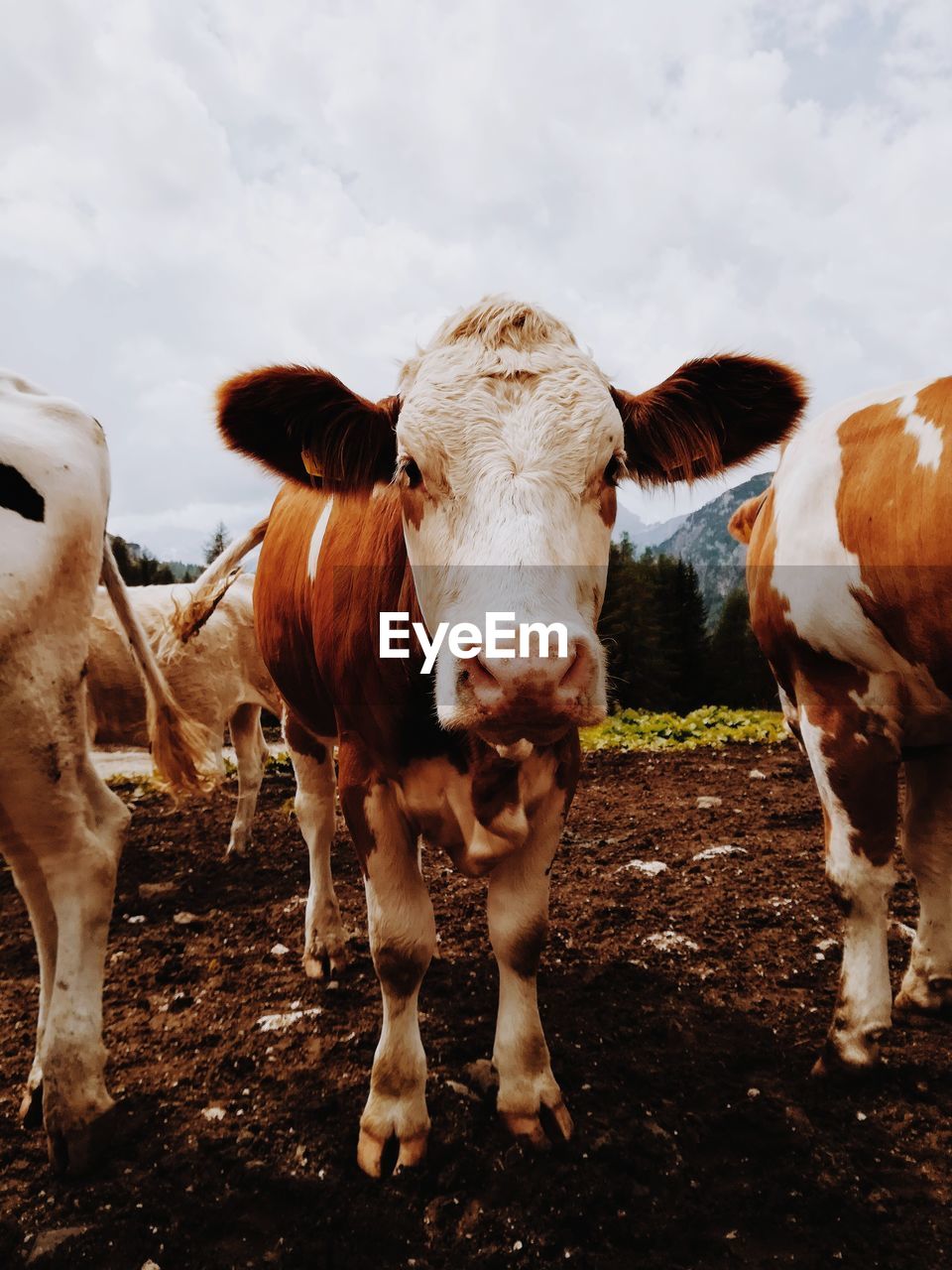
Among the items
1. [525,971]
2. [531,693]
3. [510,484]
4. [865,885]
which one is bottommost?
[525,971]

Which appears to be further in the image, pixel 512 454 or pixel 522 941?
pixel 522 941

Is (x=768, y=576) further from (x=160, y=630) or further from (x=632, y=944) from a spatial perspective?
Result: (x=160, y=630)

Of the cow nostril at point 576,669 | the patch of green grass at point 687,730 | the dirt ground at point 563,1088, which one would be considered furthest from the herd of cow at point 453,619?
the patch of green grass at point 687,730

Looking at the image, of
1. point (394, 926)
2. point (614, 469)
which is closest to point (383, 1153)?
point (394, 926)

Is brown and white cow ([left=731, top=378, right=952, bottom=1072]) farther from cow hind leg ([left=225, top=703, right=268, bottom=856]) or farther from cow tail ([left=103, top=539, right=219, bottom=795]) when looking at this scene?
cow hind leg ([left=225, top=703, right=268, bottom=856])

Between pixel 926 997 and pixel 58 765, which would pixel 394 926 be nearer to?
pixel 58 765

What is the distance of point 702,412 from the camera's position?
2498 millimetres

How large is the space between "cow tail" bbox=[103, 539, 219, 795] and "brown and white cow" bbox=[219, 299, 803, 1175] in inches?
34.8

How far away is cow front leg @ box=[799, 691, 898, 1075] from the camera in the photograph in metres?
2.72

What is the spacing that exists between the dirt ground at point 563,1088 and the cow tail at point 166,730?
3.24ft

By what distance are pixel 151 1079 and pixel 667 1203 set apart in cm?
183

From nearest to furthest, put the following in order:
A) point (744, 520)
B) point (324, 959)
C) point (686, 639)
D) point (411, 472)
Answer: point (411, 472), point (324, 959), point (744, 520), point (686, 639)

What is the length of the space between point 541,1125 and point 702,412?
2.28 metres

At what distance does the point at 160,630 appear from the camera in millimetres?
6406
